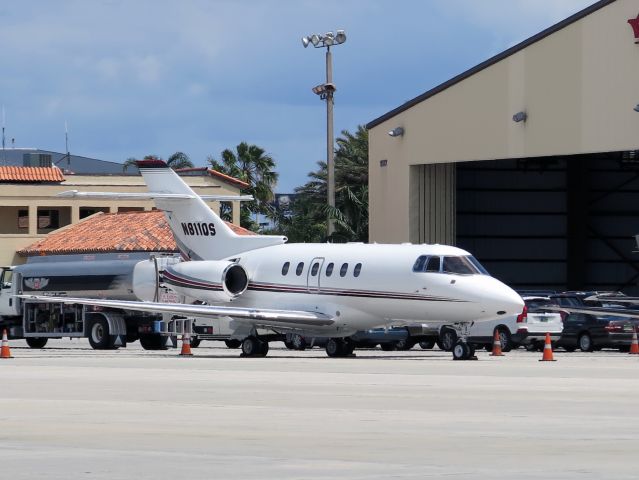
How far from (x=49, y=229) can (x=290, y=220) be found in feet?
43.3

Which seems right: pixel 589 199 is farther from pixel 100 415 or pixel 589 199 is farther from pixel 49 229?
pixel 100 415

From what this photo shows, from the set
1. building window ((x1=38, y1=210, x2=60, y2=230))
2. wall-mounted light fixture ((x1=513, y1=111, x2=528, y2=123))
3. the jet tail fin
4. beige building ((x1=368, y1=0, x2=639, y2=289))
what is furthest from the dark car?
building window ((x1=38, y1=210, x2=60, y2=230))

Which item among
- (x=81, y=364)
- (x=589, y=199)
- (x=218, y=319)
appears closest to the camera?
(x=81, y=364)

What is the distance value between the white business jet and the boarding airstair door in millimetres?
24

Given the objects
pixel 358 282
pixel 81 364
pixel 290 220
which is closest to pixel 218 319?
pixel 358 282

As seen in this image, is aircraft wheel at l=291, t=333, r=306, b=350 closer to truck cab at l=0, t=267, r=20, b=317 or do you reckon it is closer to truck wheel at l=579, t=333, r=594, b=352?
truck wheel at l=579, t=333, r=594, b=352

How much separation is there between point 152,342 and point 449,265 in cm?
1277

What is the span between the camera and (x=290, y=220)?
79.7m

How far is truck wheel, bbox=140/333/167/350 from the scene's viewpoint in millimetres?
43281

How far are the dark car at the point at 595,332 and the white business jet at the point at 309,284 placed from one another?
737 centimetres

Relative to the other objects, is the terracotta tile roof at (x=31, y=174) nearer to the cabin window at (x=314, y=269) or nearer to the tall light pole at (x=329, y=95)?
the tall light pole at (x=329, y=95)

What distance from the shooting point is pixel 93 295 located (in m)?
43.4

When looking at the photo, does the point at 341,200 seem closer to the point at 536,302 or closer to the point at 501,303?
the point at 536,302

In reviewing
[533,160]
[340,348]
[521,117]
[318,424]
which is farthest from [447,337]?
[318,424]
